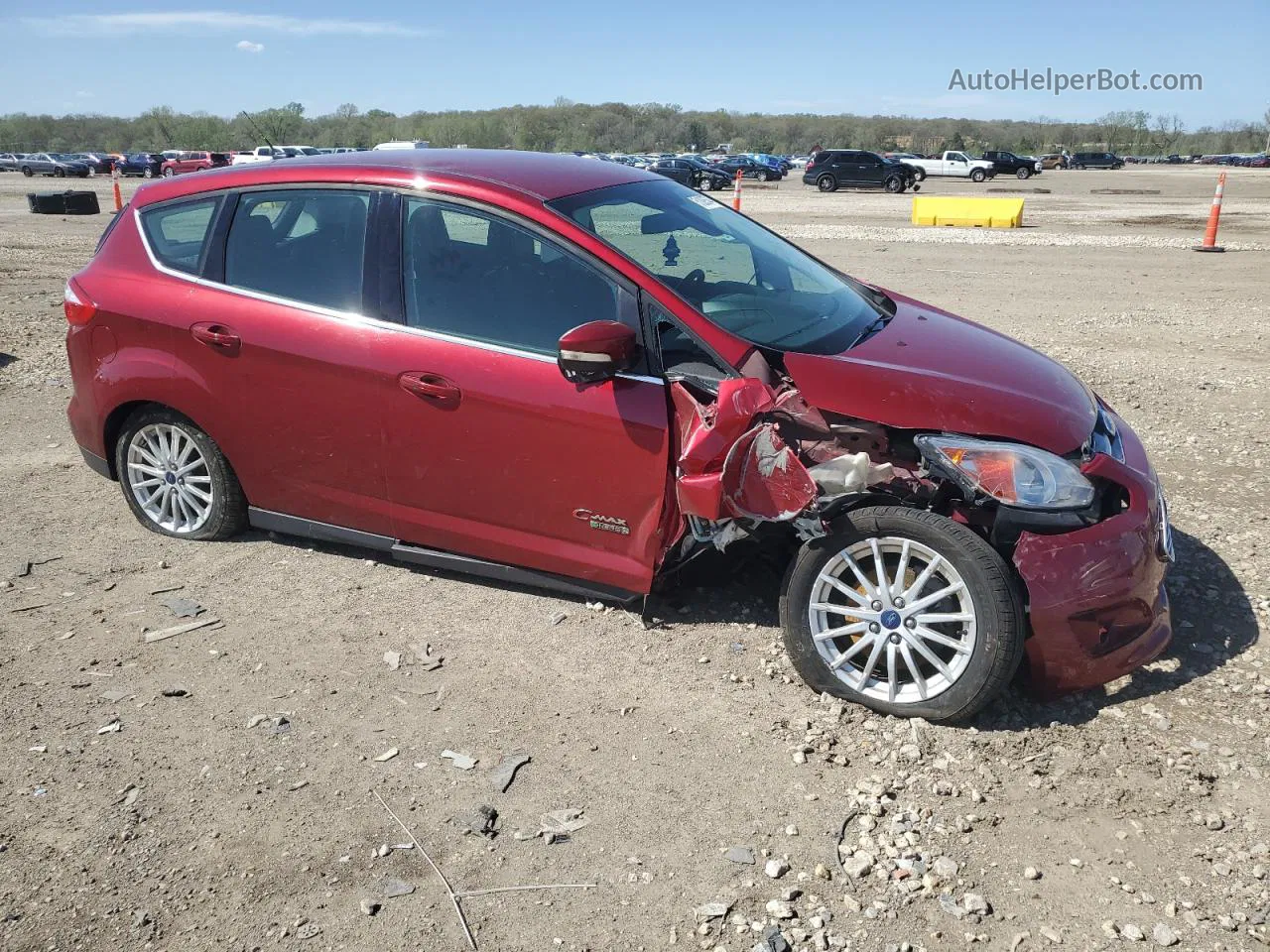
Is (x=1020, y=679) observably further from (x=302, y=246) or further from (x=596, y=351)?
(x=302, y=246)

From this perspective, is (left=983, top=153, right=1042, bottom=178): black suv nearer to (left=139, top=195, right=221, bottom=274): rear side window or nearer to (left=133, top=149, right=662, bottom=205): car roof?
(left=133, top=149, right=662, bottom=205): car roof

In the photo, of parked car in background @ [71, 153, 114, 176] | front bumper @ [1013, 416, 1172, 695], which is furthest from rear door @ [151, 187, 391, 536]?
parked car in background @ [71, 153, 114, 176]

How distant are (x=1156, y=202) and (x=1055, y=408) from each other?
33.7 m

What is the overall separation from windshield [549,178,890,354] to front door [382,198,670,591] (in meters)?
0.27

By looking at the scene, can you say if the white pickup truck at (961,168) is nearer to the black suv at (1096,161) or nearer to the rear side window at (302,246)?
the black suv at (1096,161)

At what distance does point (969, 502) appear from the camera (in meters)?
3.52

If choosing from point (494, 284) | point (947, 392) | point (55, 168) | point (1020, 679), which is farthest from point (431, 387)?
point (55, 168)

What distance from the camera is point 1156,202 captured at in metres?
32.8

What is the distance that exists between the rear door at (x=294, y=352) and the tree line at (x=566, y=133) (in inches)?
3935

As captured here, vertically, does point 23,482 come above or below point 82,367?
below

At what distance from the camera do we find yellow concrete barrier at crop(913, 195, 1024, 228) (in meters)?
22.3

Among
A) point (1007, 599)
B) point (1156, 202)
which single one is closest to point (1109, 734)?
point (1007, 599)

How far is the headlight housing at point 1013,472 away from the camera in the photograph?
11.2 feet

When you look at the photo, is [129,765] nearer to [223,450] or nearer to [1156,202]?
[223,450]
